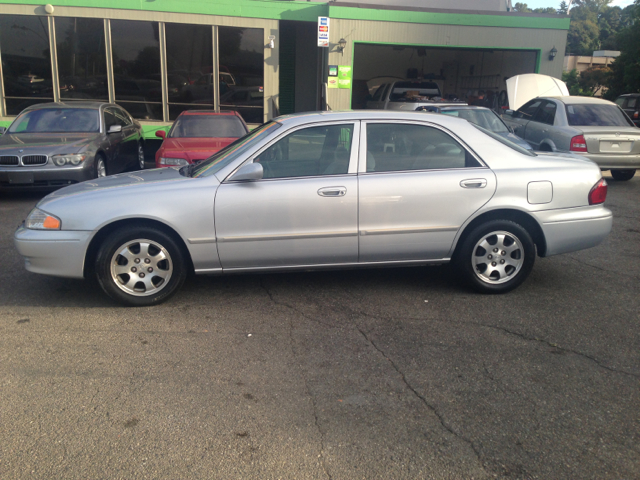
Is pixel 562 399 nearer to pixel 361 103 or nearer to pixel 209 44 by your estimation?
pixel 209 44

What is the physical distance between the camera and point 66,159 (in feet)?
29.5

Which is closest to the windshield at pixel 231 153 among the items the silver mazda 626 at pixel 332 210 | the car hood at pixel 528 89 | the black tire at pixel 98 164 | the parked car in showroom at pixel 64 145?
the silver mazda 626 at pixel 332 210

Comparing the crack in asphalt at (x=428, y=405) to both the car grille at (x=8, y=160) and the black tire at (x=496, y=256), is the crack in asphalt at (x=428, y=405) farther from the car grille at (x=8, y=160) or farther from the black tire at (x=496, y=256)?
the car grille at (x=8, y=160)

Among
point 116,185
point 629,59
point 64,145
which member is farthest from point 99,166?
point 629,59

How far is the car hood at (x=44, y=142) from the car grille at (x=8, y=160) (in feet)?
0.21

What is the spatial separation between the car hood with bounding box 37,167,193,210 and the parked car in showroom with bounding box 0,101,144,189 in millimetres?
4309

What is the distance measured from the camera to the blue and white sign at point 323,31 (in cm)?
1482

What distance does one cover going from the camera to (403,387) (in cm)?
349

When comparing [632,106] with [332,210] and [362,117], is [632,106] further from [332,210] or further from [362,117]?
[332,210]

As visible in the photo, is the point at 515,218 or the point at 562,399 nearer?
the point at 562,399

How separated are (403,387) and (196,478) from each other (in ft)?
4.57

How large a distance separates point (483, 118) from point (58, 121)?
26.3ft

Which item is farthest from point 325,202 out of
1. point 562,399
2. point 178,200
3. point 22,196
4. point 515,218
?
point 22,196

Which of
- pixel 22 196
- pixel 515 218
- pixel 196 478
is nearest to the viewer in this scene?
pixel 196 478
